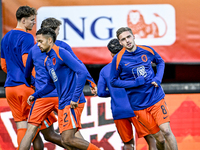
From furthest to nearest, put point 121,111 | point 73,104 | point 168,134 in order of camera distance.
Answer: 1. point 121,111
2. point 168,134
3. point 73,104

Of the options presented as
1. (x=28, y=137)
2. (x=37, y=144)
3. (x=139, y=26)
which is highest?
(x=139, y=26)

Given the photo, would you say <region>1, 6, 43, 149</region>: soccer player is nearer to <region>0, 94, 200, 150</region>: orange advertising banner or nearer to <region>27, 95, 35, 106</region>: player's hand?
<region>27, 95, 35, 106</region>: player's hand

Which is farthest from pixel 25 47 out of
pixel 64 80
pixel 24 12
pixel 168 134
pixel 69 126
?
pixel 168 134

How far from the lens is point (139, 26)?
5625 mm

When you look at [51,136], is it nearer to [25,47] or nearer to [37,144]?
[37,144]

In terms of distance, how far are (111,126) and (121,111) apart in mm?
1208

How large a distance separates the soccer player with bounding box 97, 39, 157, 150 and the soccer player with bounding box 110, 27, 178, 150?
112 mm

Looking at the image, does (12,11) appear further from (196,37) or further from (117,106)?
(196,37)

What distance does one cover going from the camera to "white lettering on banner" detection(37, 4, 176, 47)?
221 inches

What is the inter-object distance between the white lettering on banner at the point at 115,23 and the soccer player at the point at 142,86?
1.57m

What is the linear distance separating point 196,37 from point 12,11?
298 cm

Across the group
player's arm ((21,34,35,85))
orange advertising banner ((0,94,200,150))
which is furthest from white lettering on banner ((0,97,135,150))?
player's arm ((21,34,35,85))

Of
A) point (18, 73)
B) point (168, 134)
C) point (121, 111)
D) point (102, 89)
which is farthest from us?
point (18, 73)

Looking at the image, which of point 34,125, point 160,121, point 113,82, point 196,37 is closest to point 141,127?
point 160,121
